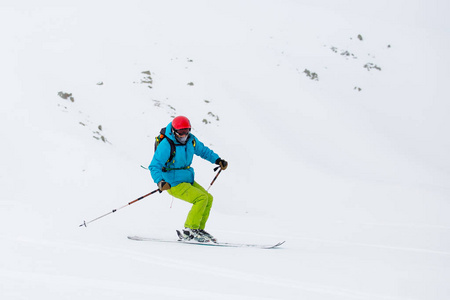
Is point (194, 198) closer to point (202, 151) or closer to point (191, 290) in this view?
point (202, 151)

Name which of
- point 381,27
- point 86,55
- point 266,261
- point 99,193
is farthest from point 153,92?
point 381,27

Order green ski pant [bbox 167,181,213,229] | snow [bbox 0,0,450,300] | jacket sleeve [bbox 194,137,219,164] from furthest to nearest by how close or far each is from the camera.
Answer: jacket sleeve [bbox 194,137,219,164], green ski pant [bbox 167,181,213,229], snow [bbox 0,0,450,300]

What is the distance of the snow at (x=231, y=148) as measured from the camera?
499cm

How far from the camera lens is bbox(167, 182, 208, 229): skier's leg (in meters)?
7.05

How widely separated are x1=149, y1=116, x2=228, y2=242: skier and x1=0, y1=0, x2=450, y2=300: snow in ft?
2.12

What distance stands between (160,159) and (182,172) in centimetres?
48

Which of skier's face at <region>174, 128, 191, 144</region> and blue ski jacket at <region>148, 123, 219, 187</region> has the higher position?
skier's face at <region>174, 128, 191, 144</region>

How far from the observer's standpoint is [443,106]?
31578 millimetres

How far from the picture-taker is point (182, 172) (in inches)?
279

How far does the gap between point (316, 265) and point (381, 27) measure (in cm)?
3954

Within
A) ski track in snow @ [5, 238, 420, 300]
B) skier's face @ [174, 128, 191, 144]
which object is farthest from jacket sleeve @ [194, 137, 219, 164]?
ski track in snow @ [5, 238, 420, 300]

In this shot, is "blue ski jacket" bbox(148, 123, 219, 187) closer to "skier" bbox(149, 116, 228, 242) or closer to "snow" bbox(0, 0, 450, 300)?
"skier" bbox(149, 116, 228, 242)

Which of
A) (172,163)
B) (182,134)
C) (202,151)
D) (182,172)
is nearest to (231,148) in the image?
(202,151)

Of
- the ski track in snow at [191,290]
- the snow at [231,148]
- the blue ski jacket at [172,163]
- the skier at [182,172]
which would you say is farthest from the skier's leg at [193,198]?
the ski track in snow at [191,290]
